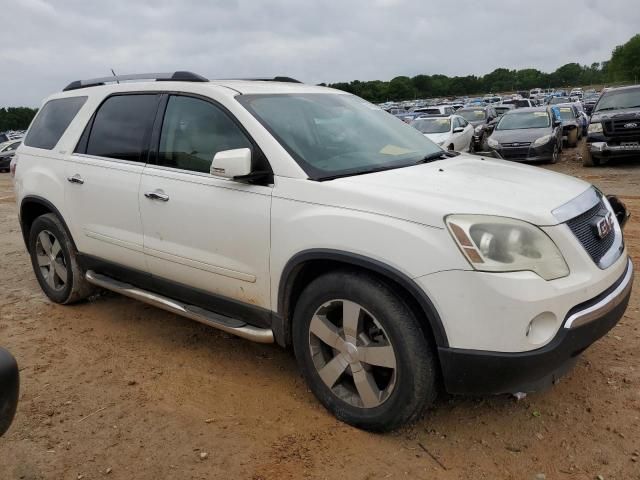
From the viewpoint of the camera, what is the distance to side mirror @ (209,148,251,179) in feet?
9.96

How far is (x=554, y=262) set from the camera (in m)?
2.56

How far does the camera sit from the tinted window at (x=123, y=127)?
3.96m

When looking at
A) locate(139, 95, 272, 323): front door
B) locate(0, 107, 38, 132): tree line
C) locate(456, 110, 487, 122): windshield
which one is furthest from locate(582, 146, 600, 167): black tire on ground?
locate(0, 107, 38, 132): tree line

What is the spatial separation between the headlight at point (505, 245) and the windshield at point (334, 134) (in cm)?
86

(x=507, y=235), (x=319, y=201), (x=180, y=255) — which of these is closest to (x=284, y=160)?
(x=319, y=201)

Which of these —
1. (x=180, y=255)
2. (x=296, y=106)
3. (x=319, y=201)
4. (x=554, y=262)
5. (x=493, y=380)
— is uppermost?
(x=296, y=106)

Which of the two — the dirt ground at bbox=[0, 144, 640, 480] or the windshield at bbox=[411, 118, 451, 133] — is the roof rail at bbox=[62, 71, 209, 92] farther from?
the windshield at bbox=[411, 118, 451, 133]

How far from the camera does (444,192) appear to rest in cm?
278

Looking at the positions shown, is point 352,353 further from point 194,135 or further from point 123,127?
point 123,127

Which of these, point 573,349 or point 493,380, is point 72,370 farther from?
point 573,349

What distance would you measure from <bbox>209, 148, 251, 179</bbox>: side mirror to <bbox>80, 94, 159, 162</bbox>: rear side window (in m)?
1.06

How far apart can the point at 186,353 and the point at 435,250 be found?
7.34 feet

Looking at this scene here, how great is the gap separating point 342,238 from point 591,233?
1.25 meters

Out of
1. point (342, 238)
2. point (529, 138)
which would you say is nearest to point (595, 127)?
point (529, 138)
